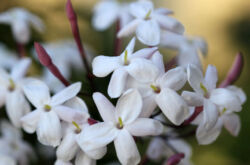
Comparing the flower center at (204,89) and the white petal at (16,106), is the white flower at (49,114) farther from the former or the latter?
the flower center at (204,89)

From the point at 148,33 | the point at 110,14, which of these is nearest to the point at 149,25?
the point at 148,33

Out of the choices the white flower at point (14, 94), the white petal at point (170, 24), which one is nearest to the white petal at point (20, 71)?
the white flower at point (14, 94)

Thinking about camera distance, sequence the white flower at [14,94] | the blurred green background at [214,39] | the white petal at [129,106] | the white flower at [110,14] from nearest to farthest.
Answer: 1. the white petal at [129,106]
2. the white flower at [14,94]
3. the white flower at [110,14]
4. the blurred green background at [214,39]

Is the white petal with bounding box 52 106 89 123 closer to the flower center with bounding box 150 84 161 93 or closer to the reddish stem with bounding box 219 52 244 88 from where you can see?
the flower center with bounding box 150 84 161 93

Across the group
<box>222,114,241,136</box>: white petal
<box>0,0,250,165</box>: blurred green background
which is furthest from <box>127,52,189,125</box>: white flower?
<box>0,0,250,165</box>: blurred green background

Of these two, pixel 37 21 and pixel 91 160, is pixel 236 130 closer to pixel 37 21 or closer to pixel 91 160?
pixel 91 160

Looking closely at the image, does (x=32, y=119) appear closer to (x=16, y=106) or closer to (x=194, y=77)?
(x=16, y=106)

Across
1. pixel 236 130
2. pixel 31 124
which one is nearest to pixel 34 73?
pixel 31 124
